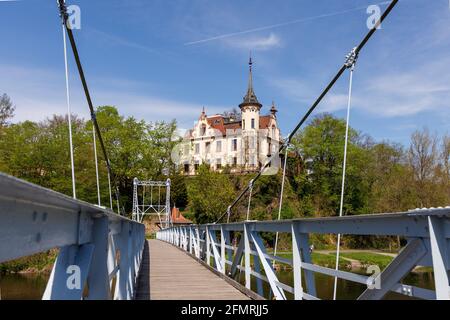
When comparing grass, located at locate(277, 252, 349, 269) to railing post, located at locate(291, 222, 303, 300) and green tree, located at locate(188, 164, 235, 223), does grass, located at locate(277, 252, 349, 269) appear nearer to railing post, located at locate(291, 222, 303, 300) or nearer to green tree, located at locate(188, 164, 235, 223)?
green tree, located at locate(188, 164, 235, 223)

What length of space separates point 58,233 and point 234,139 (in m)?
46.8

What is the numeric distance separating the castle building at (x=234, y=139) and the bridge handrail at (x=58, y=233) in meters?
41.9

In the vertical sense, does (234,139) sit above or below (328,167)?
above

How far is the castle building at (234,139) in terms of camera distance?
151ft

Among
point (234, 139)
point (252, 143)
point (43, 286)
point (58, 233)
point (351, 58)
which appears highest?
point (234, 139)

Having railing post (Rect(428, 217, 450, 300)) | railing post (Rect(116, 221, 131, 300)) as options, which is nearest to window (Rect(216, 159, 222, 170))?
railing post (Rect(116, 221, 131, 300))

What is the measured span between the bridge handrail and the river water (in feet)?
49.7

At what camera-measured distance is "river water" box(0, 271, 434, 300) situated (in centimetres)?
1710

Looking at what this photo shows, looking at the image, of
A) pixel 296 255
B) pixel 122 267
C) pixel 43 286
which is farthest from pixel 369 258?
pixel 122 267

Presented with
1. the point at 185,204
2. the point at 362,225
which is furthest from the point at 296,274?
the point at 185,204

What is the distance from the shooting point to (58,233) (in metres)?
1.36

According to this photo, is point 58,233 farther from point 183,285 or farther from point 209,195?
point 209,195

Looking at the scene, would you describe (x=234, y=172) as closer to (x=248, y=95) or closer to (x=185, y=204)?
(x=185, y=204)
